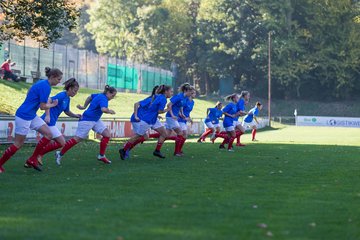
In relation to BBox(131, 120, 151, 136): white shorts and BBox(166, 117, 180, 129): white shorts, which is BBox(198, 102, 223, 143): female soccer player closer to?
BBox(166, 117, 180, 129): white shorts

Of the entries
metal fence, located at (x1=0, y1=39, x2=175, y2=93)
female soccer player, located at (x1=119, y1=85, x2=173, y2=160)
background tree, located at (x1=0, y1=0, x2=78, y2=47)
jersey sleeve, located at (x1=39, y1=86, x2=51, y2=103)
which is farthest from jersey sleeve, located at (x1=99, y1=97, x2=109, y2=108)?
metal fence, located at (x1=0, y1=39, x2=175, y2=93)

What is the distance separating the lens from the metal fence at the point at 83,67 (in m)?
49.8

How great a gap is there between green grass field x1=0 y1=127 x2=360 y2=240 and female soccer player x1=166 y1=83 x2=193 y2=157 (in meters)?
3.28

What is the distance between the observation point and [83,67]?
61375 millimetres

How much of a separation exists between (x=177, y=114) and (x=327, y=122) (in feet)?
174

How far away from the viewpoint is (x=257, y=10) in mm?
84125

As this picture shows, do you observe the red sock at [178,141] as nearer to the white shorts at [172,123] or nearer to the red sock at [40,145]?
the white shorts at [172,123]

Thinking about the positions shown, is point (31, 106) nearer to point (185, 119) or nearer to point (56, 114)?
point (56, 114)

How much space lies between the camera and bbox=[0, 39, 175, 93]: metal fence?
1962 inches

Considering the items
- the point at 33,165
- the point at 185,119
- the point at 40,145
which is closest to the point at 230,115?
the point at 185,119

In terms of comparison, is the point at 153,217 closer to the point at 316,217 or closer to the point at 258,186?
the point at 316,217

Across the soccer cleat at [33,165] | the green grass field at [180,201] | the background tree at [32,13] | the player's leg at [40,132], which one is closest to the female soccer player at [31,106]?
the player's leg at [40,132]

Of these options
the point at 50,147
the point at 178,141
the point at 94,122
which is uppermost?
the point at 94,122

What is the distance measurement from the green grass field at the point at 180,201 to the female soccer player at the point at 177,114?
328 cm
